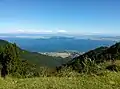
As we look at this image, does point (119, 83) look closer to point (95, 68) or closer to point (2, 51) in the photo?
point (95, 68)

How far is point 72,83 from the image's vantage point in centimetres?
1115

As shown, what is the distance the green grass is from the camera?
1061 cm

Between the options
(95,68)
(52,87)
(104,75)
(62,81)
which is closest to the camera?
(52,87)

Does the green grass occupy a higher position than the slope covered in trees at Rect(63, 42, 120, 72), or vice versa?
the green grass

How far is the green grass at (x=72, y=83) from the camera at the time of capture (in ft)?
34.8

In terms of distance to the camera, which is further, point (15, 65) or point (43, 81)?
point (15, 65)

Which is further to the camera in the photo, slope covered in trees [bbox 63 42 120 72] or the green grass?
slope covered in trees [bbox 63 42 120 72]

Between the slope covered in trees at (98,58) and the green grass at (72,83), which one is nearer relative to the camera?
the green grass at (72,83)

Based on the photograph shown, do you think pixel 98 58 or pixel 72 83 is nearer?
pixel 72 83

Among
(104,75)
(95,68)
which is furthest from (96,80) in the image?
(95,68)

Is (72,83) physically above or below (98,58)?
above

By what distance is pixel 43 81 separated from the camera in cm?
1157

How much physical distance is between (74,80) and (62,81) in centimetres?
55

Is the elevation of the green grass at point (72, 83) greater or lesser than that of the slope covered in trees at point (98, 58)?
greater
